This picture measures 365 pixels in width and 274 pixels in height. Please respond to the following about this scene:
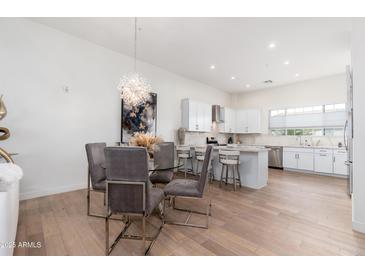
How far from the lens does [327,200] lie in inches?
124

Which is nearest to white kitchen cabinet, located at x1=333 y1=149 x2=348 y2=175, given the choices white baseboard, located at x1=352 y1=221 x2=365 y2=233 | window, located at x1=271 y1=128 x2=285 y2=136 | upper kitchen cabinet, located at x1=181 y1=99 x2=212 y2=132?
window, located at x1=271 y1=128 x2=285 y2=136

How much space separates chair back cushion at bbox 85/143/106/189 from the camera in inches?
91.7

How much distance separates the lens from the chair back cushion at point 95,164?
2.33m

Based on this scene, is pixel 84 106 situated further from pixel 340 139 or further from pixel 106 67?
pixel 340 139

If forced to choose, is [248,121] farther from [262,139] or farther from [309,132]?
[309,132]

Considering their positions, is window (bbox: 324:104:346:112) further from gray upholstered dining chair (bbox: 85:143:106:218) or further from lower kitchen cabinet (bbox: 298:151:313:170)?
gray upholstered dining chair (bbox: 85:143:106:218)

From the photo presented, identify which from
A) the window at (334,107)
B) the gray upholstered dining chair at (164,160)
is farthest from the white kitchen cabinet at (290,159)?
the gray upholstered dining chair at (164,160)

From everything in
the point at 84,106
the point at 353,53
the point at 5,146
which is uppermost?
the point at 353,53

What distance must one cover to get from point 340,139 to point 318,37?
3.78 meters

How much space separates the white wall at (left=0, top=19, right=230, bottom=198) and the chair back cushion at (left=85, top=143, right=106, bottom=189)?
1277mm

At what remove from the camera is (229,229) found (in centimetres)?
212

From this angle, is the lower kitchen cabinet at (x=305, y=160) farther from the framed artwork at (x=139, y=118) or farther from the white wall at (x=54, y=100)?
the white wall at (x=54, y=100)

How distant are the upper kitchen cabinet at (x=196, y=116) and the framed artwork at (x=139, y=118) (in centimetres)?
117
